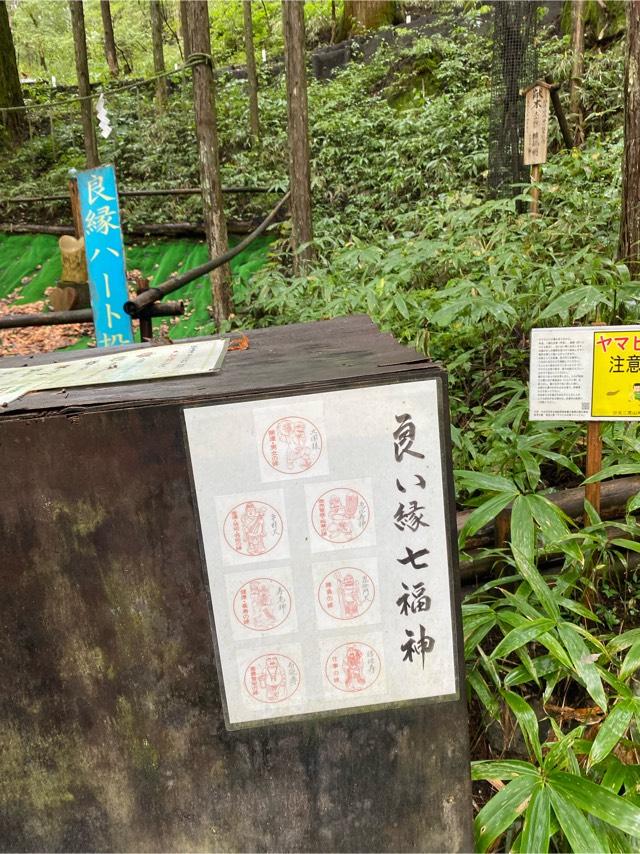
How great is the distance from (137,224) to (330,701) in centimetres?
930

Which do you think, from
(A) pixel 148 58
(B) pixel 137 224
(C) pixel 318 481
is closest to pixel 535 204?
(C) pixel 318 481

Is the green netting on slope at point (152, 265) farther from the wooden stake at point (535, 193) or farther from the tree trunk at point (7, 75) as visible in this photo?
the tree trunk at point (7, 75)

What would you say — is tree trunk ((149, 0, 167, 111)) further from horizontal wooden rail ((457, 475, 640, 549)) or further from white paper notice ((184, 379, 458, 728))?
white paper notice ((184, 379, 458, 728))

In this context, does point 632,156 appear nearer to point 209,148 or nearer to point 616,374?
point 616,374

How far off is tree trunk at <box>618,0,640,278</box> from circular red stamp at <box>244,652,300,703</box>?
2.81 m

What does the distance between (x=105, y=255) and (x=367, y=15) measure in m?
13.7

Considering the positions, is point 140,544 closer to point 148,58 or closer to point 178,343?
point 178,343

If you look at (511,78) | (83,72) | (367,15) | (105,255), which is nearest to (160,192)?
(83,72)

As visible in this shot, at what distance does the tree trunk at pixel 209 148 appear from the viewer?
5.30m

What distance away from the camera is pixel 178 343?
7.06 feet

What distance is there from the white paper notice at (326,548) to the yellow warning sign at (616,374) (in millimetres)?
848

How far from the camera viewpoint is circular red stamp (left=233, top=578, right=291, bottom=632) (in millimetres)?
1399

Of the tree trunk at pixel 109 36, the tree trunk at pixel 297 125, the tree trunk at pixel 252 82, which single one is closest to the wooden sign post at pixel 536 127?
the tree trunk at pixel 297 125

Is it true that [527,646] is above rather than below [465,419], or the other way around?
below
